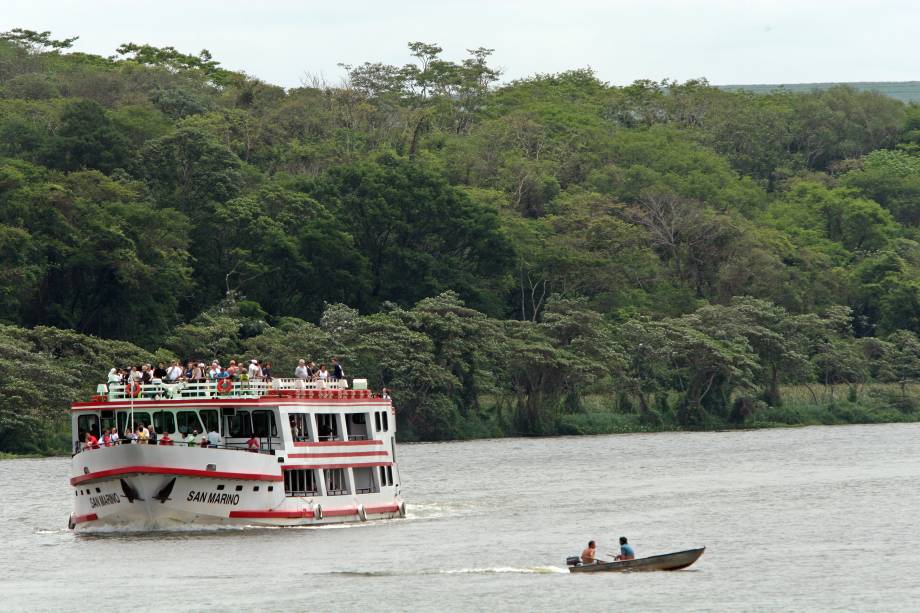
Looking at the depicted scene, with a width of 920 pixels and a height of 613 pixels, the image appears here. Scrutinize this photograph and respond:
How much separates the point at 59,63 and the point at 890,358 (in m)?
77.6

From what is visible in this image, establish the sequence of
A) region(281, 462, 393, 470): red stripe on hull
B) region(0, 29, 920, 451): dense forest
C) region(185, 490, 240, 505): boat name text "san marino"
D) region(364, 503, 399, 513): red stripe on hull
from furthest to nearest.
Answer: region(0, 29, 920, 451): dense forest, region(364, 503, 399, 513): red stripe on hull, region(281, 462, 393, 470): red stripe on hull, region(185, 490, 240, 505): boat name text "san marino"

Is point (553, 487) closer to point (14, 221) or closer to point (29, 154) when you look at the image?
point (14, 221)

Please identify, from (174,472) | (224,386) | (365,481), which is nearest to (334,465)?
(365,481)

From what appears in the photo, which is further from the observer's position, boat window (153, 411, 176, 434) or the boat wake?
boat window (153, 411, 176, 434)

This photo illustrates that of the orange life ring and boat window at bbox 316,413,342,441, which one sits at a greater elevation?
the orange life ring

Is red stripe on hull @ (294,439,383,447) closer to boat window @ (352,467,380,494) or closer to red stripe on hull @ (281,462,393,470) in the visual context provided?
red stripe on hull @ (281,462,393,470)

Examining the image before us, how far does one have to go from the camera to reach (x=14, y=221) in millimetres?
100812

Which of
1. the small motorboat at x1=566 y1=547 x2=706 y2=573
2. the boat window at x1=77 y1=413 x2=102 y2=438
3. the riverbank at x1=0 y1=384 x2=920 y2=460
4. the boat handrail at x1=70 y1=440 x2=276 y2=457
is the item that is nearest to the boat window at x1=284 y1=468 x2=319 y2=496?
the boat handrail at x1=70 y1=440 x2=276 y2=457

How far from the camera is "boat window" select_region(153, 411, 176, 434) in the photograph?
167ft

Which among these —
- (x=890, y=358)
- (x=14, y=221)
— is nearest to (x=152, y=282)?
(x=14, y=221)

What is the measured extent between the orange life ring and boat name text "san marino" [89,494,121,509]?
4194 millimetres

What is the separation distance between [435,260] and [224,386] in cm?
6881

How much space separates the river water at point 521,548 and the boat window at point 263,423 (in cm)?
304

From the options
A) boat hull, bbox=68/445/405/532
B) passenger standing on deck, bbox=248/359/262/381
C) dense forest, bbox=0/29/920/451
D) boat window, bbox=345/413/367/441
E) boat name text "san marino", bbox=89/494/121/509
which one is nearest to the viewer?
boat hull, bbox=68/445/405/532
